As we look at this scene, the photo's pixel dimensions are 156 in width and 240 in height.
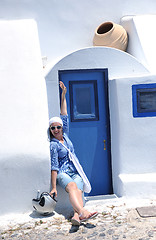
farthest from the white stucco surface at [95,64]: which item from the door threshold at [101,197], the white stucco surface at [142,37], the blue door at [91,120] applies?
the door threshold at [101,197]

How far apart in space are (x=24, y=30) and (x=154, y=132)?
8.85 feet

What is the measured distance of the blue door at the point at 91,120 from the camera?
593cm

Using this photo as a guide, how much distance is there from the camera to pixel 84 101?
5965 millimetres

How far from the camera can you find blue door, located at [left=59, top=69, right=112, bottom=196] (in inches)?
233

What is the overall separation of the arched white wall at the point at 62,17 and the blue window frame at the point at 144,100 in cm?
214

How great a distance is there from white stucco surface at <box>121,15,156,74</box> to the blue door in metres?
1.06

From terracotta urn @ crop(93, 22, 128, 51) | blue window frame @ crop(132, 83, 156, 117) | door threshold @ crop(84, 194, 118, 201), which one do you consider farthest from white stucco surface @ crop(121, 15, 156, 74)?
door threshold @ crop(84, 194, 118, 201)

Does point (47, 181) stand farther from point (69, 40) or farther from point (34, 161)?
point (69, 40)

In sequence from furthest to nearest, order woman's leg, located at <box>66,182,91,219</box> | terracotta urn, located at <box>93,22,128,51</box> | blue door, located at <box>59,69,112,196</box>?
terracotta urn, located at <box>93,22,128,51</box> → blue door, located at <box>59,69,112,196</box> → woman's leg, located at <box>66,182,91,219</box>

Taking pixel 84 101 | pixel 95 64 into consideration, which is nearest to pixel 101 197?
pixel 84 101

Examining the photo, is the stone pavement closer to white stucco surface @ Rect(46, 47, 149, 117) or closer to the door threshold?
the door threshold

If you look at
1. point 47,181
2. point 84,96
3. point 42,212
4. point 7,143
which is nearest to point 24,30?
point 84,96

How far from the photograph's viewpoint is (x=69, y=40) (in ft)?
24.2

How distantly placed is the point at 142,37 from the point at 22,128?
3164 mm
